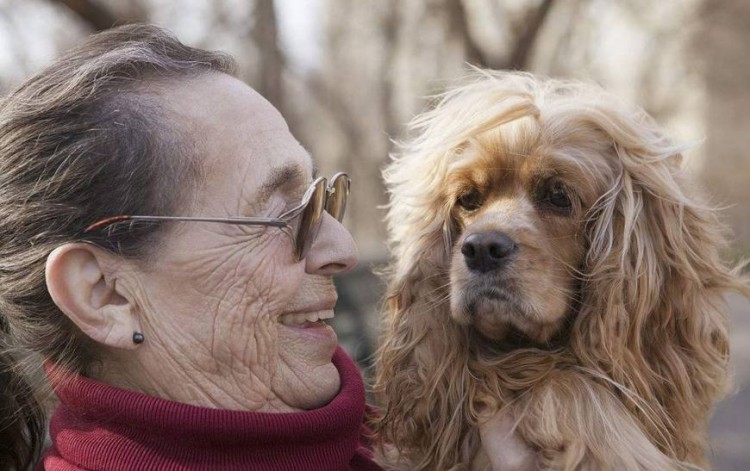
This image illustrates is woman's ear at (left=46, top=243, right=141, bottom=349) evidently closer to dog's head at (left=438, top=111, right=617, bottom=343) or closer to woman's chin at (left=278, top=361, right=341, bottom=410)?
woman's chin at (left=278, top=361, right=341, bottom=410)

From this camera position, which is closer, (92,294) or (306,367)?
(92,294)

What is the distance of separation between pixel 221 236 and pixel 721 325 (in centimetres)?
134

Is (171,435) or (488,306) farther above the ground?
(488,306)

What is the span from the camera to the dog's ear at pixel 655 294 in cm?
227

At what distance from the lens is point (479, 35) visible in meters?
7.96

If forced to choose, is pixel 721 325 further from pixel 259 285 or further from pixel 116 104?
pixel 116 104

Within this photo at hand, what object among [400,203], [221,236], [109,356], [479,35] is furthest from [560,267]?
[479,35]

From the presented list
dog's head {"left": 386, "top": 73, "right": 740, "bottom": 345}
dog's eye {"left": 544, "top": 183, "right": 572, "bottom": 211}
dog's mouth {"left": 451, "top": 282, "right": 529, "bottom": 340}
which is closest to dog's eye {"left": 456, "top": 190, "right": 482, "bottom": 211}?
dog's head {"left": 386, "top": 73, "right": 740, "bottom": 345}

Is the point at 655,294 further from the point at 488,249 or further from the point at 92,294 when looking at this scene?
the point at 92,294

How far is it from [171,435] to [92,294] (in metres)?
0.35

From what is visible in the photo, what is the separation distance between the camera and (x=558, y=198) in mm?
2547

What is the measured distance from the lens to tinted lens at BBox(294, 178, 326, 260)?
2.12m

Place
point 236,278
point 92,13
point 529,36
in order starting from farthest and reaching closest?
point 529,36 → point 92,13 → point 236,278

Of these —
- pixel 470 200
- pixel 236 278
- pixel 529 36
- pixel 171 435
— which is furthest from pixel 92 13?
pixel 171 435
